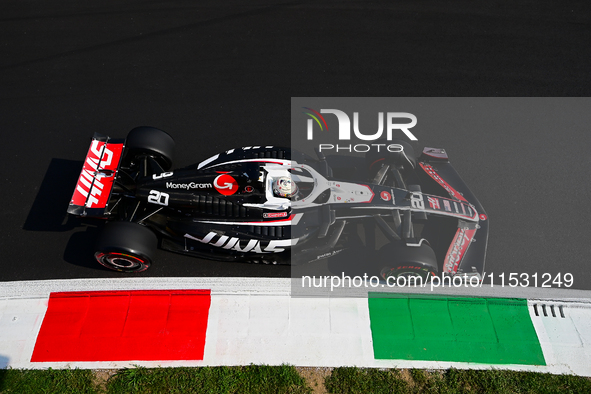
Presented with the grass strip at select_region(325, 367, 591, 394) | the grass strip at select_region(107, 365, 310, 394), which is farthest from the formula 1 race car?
the grass strip at select_region(107, 365, 310, 394)

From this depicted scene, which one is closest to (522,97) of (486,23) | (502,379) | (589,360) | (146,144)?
(486,23)

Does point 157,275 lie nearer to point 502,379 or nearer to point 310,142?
point 310,142

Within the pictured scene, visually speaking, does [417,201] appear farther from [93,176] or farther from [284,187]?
[93,176]

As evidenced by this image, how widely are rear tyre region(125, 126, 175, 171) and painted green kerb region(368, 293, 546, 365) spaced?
3777 mm

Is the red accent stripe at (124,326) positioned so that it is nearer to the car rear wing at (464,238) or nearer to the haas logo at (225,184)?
the haas logo at (225,184)

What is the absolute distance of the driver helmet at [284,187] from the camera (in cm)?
537

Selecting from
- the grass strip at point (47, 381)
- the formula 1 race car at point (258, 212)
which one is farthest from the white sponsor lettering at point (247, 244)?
the grass strip at point (47, 381)

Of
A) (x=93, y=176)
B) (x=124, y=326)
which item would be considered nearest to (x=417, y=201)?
(x=124, y=326)

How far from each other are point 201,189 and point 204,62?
12.5ft

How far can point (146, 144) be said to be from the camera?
6020mm

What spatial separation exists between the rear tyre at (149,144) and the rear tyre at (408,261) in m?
3.58

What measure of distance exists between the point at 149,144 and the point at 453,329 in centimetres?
509

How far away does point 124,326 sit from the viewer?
5.40m

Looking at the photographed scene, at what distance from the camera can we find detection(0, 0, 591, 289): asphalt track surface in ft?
20.8
